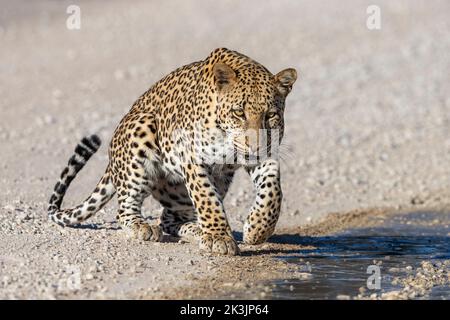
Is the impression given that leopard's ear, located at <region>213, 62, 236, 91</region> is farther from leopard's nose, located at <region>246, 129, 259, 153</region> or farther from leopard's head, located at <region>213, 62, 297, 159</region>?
leopard's nose, located at <region>246, 129, 259, 153</region>

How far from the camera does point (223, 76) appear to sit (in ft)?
30.0

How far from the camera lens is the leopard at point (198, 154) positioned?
9.05m

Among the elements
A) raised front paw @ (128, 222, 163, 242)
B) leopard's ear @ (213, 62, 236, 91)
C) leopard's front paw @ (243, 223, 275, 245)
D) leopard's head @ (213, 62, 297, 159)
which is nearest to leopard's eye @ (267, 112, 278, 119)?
leopard's head @ (213, 62, 297, 159)

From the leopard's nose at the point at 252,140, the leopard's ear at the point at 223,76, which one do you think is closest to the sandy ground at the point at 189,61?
the leopard's nose at the point at 252,140

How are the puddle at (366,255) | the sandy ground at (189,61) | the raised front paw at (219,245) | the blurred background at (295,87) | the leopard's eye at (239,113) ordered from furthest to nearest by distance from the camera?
the blurred background at (295,87), the raised front paw at (219,245), the leopard's eye at (239,113), the sandy ground at (189,61), the puddle at (366,255)

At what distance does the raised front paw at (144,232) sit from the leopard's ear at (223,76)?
132 cm

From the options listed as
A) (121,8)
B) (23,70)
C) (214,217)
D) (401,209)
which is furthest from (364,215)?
(121,8)

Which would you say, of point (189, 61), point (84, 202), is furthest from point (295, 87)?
point (84, 202)

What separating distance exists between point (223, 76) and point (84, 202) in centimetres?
182

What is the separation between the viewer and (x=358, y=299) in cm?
794

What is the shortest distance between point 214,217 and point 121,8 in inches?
793

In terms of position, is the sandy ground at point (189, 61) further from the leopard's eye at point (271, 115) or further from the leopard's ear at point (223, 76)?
the leopard's ear at point (223, 76)
